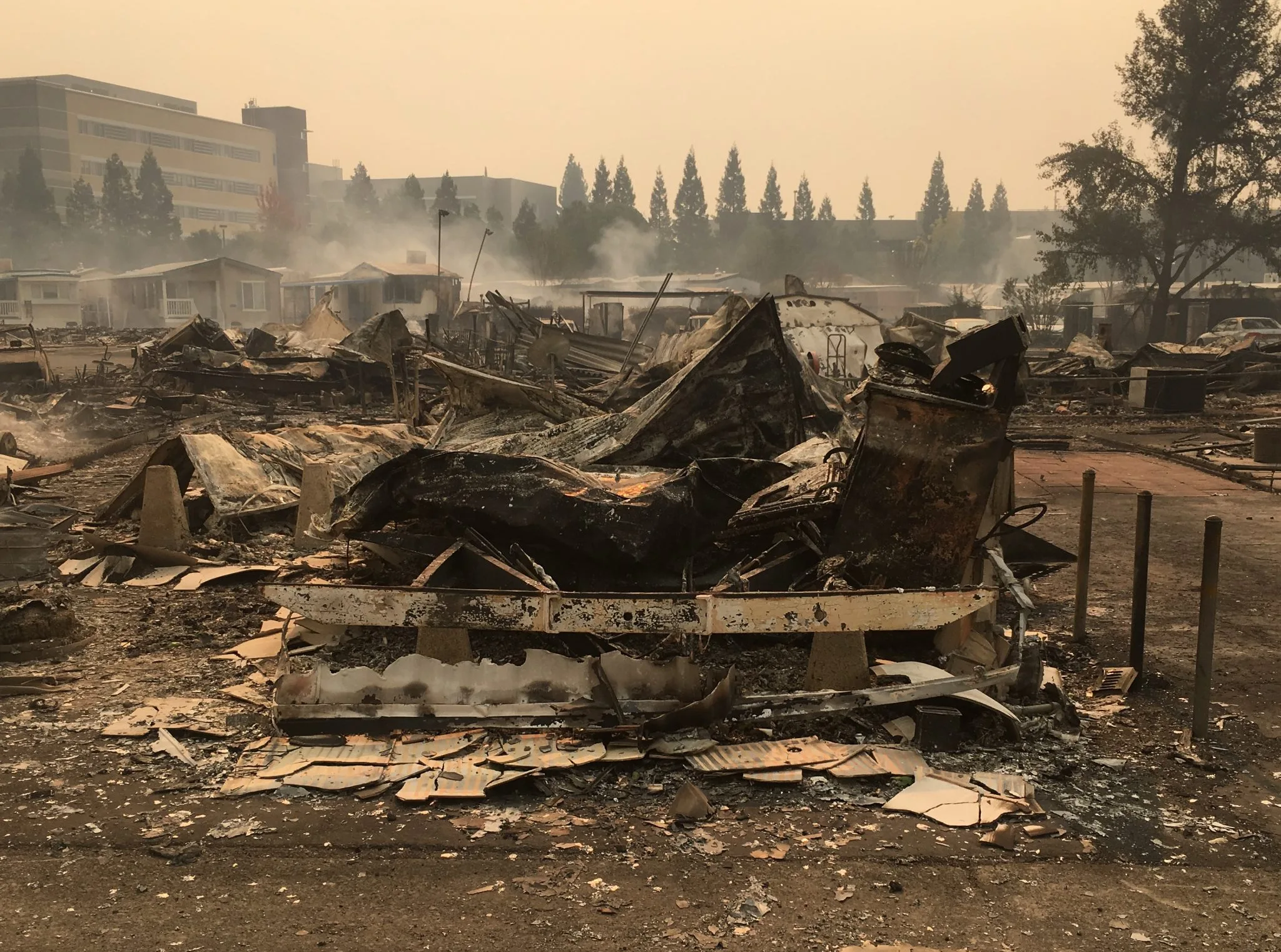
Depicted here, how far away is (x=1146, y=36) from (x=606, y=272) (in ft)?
169

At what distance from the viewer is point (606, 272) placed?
84.2 m

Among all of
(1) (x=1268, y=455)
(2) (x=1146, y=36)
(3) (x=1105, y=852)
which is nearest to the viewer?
(3) (x=1105, y=852)

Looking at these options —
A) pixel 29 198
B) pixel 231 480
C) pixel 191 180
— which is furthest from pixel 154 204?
pixel 231 480

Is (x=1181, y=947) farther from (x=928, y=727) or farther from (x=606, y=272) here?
(x=606, y=272)

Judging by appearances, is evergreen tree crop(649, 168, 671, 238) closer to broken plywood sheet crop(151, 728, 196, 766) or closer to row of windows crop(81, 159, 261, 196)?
row of windows crop(81, 159, 261, 196)

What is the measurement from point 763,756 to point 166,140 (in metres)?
116

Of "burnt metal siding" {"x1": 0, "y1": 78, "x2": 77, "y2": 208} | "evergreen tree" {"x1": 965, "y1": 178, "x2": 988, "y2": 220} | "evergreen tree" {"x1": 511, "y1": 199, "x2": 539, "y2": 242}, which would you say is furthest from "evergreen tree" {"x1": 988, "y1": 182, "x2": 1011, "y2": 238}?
"burnt metal siding" {"x1": 0, "y1": 78, "x2": 77, "y2": 208}

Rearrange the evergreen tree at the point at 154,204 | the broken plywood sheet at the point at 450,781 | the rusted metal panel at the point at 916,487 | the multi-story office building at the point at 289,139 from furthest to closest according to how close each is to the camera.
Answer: the multi-story office building at the point at 289,139 < the evergreen tree at the point at 154,204 < the rusted metal panel at the point at 916,487 < the broken plywood sheet at the point at 450,781

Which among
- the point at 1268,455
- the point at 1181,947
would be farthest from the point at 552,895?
the point at 1268,455

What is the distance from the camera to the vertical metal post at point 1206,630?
4836 mm

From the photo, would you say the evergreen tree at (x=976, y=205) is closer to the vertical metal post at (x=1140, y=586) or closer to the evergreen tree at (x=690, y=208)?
the evergreen tree at (x=690, y=208)

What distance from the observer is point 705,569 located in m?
6.15

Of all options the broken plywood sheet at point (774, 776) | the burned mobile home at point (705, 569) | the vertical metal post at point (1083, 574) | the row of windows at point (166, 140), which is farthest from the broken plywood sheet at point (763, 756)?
the row of windows at point (166, 140)

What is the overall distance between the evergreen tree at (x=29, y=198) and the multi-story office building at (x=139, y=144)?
9.56m
